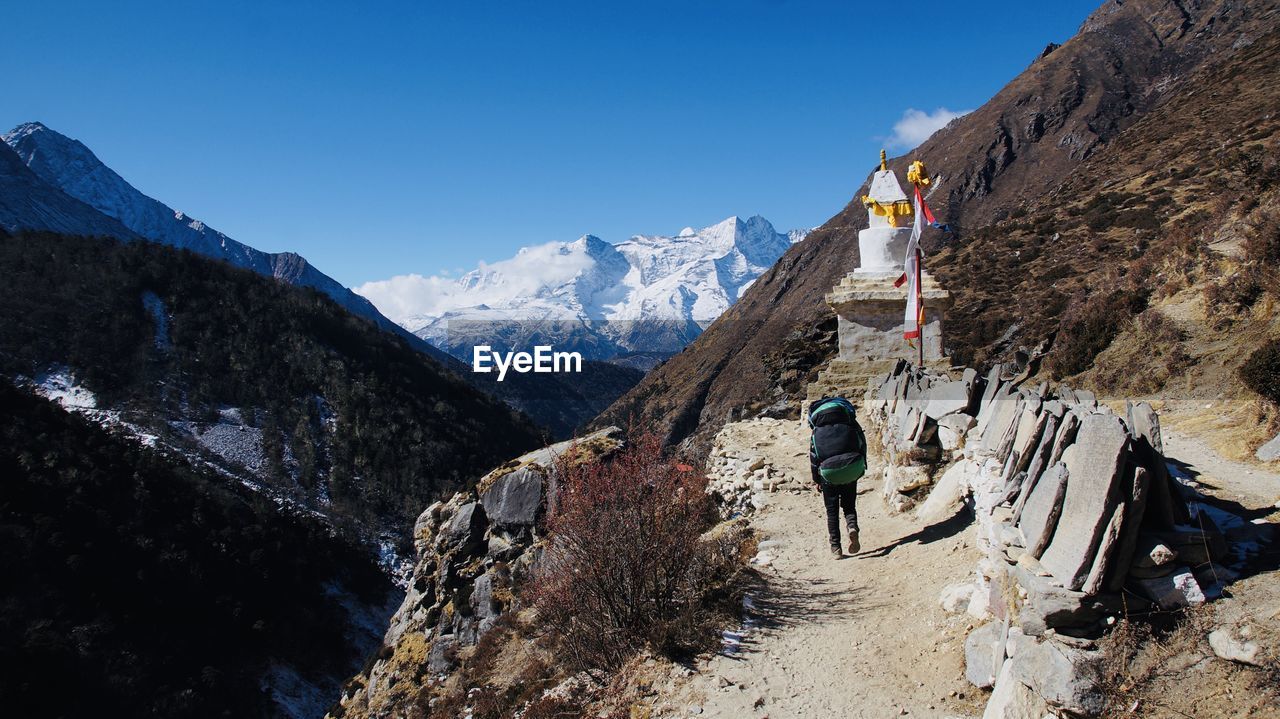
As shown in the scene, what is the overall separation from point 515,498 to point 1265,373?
12.9 m

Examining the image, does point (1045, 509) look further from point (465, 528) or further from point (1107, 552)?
point (465, 528)

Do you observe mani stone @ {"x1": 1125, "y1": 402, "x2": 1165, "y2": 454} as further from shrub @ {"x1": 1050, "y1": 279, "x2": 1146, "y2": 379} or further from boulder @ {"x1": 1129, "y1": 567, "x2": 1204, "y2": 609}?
shrub @ {"x1": 1050, "y1": 279, "x2": 1146, "y2": 379}

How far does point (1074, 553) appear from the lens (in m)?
3.60

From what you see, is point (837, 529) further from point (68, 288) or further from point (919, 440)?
point (68, 288)

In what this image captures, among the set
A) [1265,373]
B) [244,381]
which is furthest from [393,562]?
[1265,373]

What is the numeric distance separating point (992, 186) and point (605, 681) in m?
109

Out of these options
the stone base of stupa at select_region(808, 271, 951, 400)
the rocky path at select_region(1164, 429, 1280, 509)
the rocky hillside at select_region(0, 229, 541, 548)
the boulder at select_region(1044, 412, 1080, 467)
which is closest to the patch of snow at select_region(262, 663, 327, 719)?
the rocky hillside at select_region(0, 229, 541, 548)

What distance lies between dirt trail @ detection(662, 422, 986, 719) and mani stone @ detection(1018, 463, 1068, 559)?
3.33 feet

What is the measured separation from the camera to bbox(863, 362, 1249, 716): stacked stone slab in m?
3.43

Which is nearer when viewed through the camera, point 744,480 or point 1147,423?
point 1147,423

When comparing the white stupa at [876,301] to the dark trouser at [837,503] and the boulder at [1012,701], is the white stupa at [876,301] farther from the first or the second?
the boulder at [1012,701]

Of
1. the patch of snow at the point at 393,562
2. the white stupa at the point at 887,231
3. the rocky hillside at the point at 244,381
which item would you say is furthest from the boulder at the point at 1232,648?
the rocky hillside at the point at 244,381

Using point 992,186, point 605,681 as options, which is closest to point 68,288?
point 605,681

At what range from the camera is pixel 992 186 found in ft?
325
